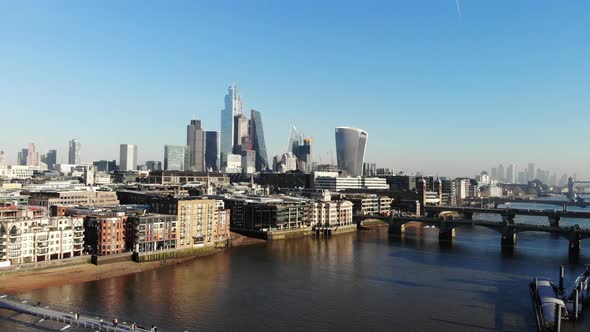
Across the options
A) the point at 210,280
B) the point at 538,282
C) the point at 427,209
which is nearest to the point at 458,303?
the point at 538,282

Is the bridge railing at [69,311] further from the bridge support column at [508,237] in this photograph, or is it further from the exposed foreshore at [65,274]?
the bridge support column at [508,237]

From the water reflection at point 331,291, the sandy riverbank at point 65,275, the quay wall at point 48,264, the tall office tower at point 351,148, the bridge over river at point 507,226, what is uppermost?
the tall office tower at point 351,148

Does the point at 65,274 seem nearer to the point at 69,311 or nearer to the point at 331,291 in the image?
the point at 69,311

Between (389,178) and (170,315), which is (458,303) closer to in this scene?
(170,315)

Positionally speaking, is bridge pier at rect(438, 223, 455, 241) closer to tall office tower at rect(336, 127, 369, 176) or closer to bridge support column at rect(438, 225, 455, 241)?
bridge support column at rect(438, 225, 455, 241)

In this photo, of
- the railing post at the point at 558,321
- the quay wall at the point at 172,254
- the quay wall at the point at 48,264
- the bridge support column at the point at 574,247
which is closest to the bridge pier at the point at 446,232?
the bridge support column at the point at 574,247

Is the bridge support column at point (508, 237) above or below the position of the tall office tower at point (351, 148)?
below
